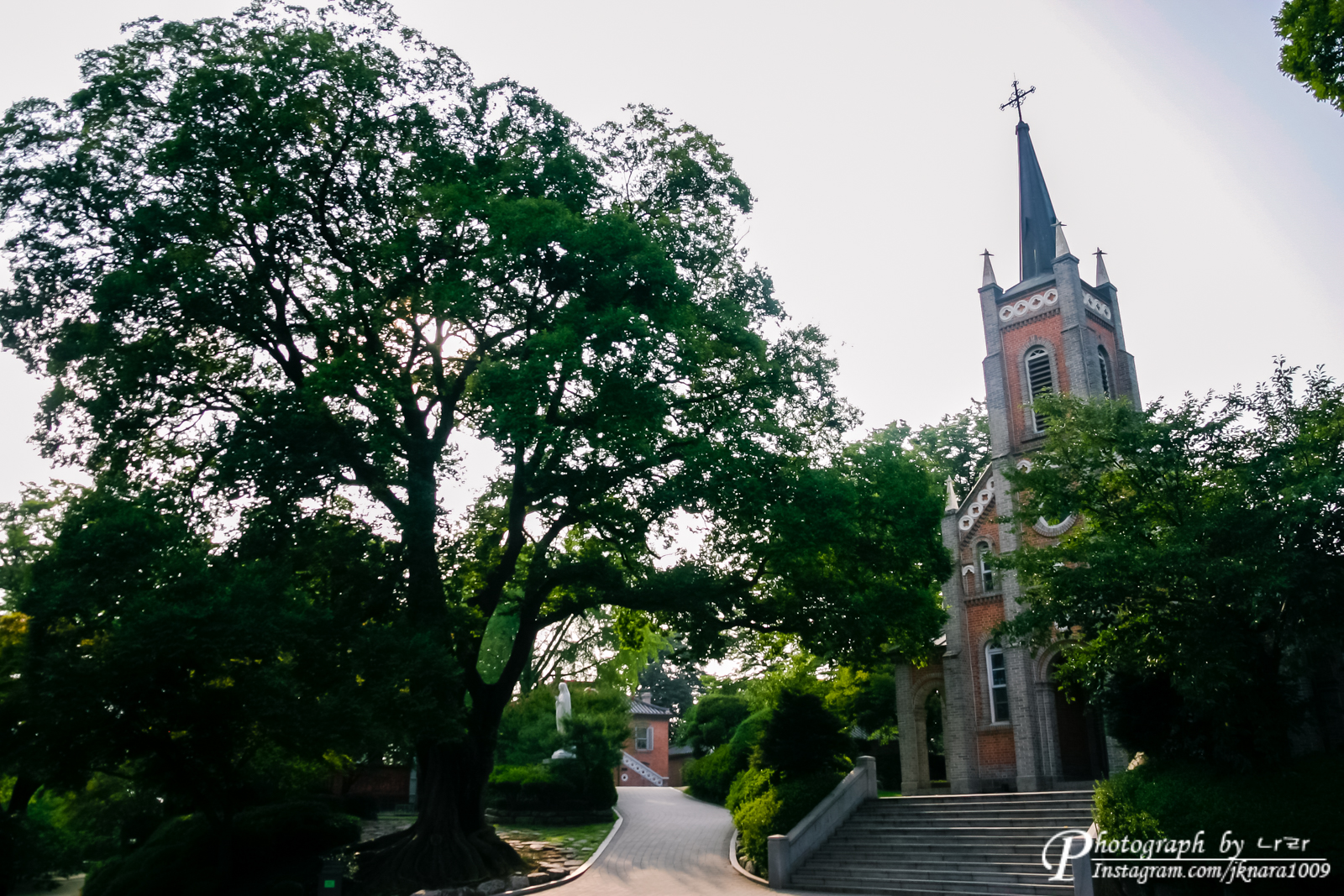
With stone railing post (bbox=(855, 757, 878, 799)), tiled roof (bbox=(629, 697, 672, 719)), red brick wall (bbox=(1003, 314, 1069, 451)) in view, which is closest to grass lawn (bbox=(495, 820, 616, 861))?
stone railing post (bbox=(855, 757, 878, 799))

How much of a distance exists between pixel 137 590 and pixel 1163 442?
16809 millimetres

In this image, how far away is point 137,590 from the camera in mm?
13516

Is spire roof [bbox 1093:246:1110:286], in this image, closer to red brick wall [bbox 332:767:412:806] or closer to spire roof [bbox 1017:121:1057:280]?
spire roof [bbox 1017:121:1057:280]

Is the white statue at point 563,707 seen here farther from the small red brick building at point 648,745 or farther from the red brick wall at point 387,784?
the small red brick building at point 648,745

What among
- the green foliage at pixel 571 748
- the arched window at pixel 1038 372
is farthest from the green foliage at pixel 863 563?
the green foliage at pixel 571 748

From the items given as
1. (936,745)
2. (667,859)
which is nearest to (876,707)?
(936,745)

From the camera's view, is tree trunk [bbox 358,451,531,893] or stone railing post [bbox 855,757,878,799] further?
stone railing post [bbox 855,757,878,799]

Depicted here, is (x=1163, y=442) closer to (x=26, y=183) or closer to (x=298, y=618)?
(x=298, y=618)

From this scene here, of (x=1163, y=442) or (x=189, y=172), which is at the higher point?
(x=189, y=172)

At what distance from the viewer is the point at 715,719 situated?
42.1 metres

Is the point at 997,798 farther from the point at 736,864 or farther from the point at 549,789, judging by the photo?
the point at 549,789

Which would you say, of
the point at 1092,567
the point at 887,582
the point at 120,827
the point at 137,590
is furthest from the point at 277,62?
the point at 120,827

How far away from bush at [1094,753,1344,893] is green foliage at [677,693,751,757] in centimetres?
2642

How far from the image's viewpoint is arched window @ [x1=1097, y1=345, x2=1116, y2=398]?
1089 inches
